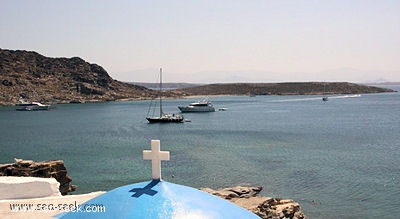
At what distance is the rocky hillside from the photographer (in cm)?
13850

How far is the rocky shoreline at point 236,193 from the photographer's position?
57.5ft

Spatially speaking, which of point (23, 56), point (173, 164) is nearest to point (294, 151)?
point (173, 164)

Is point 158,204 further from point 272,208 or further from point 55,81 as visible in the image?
point 55,81

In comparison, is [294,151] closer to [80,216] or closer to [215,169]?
[215,169]

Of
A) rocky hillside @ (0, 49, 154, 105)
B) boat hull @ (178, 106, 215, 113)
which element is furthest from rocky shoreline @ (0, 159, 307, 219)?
rocky hillside @ (0, 49, 154, 105)

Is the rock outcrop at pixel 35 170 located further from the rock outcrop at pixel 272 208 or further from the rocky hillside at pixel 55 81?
the rocky hillside at pixel 55 81

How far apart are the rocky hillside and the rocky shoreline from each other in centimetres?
11620

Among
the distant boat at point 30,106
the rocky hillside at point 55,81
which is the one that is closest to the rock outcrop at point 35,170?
the distant boat at point 30,106

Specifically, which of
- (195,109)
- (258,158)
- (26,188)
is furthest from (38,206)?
(195,109)

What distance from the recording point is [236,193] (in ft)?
76.0

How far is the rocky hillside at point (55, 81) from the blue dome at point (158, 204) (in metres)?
132

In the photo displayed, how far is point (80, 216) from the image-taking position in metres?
7.68

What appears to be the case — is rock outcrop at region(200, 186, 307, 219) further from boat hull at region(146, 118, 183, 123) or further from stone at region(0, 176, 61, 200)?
boat hull at region(146, 118, 183, 123)

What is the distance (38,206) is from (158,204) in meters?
6.50
